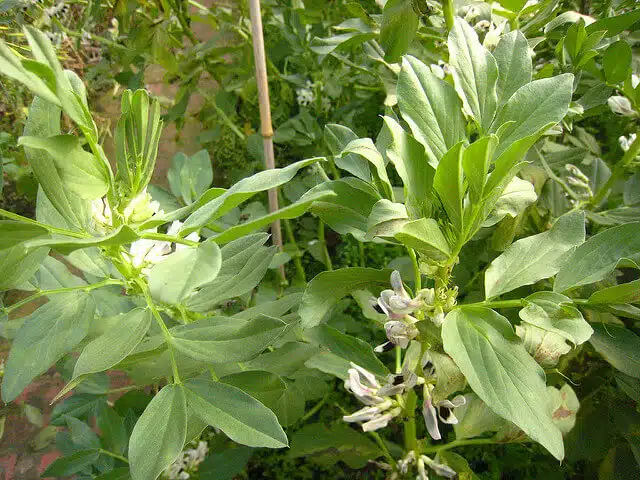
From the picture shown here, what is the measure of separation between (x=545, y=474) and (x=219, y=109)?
84 cm

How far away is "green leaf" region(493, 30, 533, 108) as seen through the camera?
1.44ft

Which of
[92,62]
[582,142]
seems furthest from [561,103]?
[92,62]

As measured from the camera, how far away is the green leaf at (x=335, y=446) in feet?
2.21

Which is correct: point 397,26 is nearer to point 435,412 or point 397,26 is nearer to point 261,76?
point 261,76

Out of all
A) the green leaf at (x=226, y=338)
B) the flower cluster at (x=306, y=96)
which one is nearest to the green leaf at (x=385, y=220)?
the green leaf at (x=226, y=338)

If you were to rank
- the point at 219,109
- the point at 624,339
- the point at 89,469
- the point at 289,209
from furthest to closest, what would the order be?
the point at 219,109
the point at 89,469
the point at 624,339
the point at 289,209

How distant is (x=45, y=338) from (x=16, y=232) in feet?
0.31

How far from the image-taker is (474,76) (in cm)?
43

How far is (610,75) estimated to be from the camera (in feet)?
1.97

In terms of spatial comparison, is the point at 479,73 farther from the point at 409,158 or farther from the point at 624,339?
the point at 624,339

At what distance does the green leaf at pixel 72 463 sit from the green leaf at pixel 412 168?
507 mm

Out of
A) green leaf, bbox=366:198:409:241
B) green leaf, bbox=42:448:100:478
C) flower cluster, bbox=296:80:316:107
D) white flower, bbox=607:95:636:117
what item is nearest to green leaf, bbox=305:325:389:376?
green leaf, bbox=366:198:409:241

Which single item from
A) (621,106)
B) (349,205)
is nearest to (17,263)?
(349,205)

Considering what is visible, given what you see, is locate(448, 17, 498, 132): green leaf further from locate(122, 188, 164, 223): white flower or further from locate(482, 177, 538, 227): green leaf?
locate(122, 188, 164, 223): white flower
